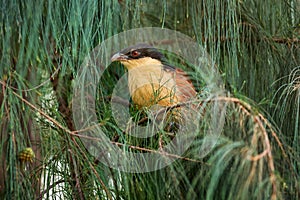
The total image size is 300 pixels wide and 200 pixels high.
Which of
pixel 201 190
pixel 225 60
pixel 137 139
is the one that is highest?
pixel 225 60

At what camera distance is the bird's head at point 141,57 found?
2436 millimetres

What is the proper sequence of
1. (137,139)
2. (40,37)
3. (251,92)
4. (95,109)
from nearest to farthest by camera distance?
(137,139), (40,37), (95,109), (251,92)

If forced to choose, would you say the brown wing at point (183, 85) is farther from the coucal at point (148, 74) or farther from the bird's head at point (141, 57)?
the bird's head at point (141, 57)

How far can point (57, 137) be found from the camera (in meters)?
2.01

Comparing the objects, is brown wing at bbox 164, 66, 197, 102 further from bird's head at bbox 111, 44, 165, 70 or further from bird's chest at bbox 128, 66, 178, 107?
bird's head at bbox 111, 44, 165, 70

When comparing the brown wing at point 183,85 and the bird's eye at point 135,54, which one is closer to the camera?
the brown wing at point 183,85

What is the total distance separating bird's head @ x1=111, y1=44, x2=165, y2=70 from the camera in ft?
7.99

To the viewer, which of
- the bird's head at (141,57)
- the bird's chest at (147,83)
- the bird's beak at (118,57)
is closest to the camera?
the bird's chest at (147,83)

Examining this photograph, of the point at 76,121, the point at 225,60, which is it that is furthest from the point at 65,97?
the point at 225,60

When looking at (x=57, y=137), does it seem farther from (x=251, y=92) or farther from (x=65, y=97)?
(x=251, y=92)

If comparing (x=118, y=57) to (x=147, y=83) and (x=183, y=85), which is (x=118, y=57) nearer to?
(x=147, y=83)

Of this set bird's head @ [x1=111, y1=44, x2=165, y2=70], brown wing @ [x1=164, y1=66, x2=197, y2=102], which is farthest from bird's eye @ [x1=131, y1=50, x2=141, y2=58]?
brown wing @ [x1=164, y1=66, x2=197, y2=102]

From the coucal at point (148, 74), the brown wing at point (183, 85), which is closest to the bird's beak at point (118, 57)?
the coucal at point (148, 74)

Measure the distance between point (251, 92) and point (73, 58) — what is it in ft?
2.61
